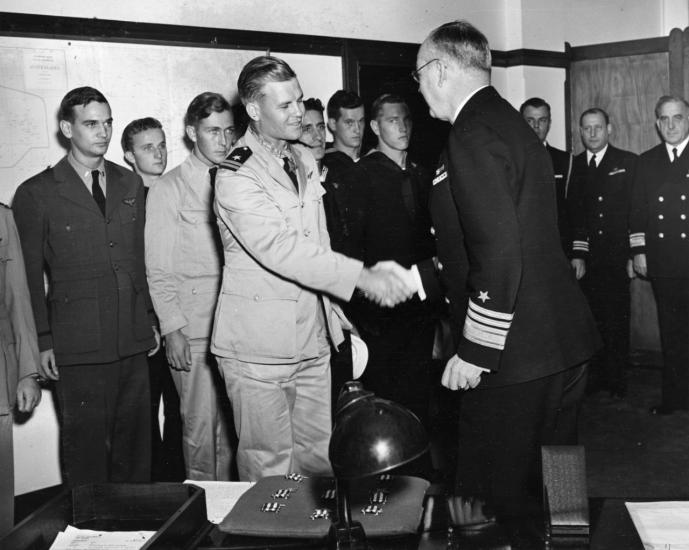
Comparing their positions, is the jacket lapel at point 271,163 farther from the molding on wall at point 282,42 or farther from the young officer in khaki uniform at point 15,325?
the molding on wall at point 282,42

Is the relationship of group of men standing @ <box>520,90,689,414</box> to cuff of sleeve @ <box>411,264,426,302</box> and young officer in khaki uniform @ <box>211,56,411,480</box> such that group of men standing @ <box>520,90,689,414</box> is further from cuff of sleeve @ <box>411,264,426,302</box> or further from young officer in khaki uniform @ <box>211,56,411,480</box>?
young officer in khaki uniform @ <box>211,56,411,480</box>

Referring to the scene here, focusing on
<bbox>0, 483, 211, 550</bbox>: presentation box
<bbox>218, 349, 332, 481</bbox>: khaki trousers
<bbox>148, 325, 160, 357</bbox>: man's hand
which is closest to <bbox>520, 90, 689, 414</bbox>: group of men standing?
<bbox>148, 325, 160, 357</bbox>: man's hand

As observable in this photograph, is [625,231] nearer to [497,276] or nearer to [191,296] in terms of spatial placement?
[191,296]

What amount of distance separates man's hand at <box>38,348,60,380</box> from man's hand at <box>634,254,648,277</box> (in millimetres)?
3790

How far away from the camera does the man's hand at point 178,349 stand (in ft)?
11.3

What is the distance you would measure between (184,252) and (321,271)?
47.2 inches

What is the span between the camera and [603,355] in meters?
5.57

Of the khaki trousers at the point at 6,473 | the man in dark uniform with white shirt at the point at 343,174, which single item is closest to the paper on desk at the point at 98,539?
the khaki trousers at the point at 6,473

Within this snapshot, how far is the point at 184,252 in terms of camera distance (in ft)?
11.7

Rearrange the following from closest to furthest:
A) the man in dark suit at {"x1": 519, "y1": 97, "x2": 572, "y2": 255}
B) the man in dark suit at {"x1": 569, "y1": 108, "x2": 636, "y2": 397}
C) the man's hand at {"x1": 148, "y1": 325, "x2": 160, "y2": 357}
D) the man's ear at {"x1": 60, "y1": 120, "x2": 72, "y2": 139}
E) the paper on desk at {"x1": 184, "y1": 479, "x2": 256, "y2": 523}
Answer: the paper on desk at {"x1": 184, "y1": 479, "x2": 256, "y2": 523}
the man's ear at {"x1": 60, "y1": 120, "x2": 72, "y2": 139}
the man's hand at {"x1": 148, "y1": 325, "x2": 160, "y2": 357}
the man in dark suit at {"x1": 569, "y1": 108, "x2": 636, "y2": 397}
the man in dark suit at {"x1": 519, "y1": 97, "x2": 572, "y2": 255}

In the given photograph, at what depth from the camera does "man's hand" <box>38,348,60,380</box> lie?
3266mm

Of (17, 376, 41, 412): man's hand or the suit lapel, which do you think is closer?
(17, 376, 41, 412): man's hand

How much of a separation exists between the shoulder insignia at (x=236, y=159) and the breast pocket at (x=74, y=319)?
1126mm

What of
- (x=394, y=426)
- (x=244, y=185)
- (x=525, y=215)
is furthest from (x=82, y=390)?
(x=394, y=426)
